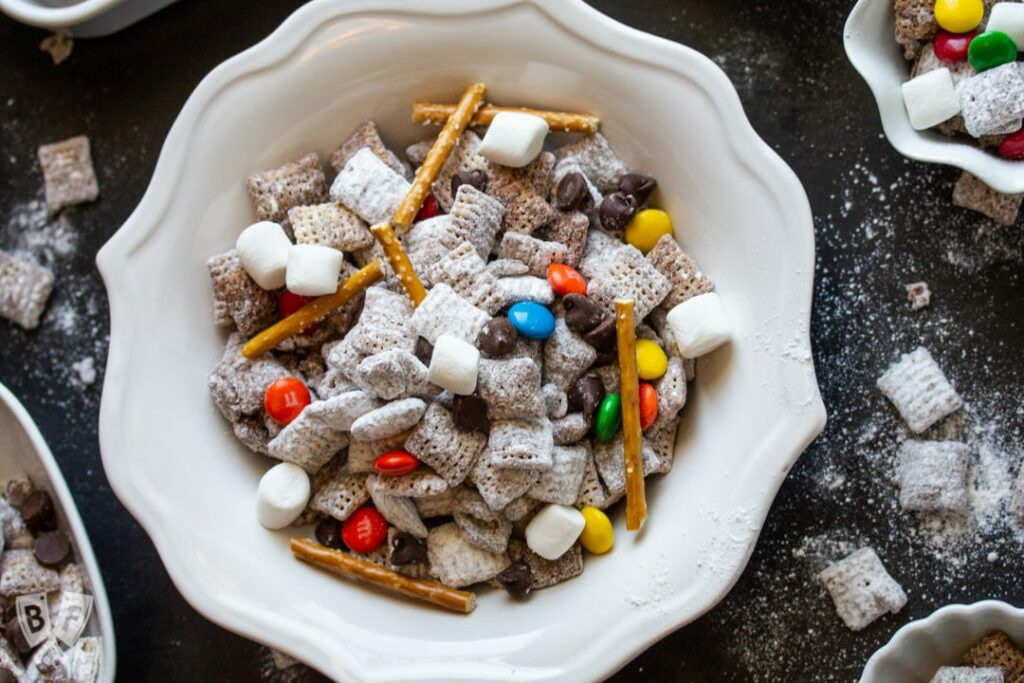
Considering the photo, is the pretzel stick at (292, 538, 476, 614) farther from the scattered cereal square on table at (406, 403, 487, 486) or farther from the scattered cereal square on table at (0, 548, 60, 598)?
the scattered cereal square on table at (0, 548, 60, 598)

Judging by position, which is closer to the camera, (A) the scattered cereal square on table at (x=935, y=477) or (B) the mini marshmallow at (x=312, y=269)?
(B) the mini marshmallow at (x=312, y=269)

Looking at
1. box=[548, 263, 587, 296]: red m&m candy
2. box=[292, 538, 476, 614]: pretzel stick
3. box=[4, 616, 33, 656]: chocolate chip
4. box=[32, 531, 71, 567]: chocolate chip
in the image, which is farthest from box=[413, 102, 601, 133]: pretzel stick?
box=[4, 616, 33, 656]: chocolate chip

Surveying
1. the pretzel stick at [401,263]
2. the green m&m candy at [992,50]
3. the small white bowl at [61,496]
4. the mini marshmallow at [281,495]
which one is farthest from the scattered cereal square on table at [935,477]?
the small white bowl at [61,496]

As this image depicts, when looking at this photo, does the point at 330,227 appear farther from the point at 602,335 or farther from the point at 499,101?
the point at 602,335

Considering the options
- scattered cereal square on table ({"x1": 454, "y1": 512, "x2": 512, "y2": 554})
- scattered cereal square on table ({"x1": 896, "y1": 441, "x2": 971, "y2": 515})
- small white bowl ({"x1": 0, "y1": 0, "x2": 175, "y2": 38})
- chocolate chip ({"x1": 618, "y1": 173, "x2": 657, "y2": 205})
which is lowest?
scattered cereal square on table ({"x1": 896, "y1": 441, "x2": 971, "y2": 515})

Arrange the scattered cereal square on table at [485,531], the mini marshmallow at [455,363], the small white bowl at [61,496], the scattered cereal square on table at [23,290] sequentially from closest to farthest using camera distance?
the mini marshmallow at [455,363]
the scattered cereal square on table at [485,531]
the small white bowl at [61,496]
the scattered cereal square on table at [23,290]

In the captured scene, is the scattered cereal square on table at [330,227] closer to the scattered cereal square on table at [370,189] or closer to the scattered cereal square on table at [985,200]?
the scattered cereal square on table at [370,189]

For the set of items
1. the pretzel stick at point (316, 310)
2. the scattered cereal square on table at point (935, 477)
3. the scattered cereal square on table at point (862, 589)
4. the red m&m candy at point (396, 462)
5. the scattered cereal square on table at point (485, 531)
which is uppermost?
the pretzel stick at point (316, 310)

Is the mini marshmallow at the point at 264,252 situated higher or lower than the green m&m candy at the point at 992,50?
higher
